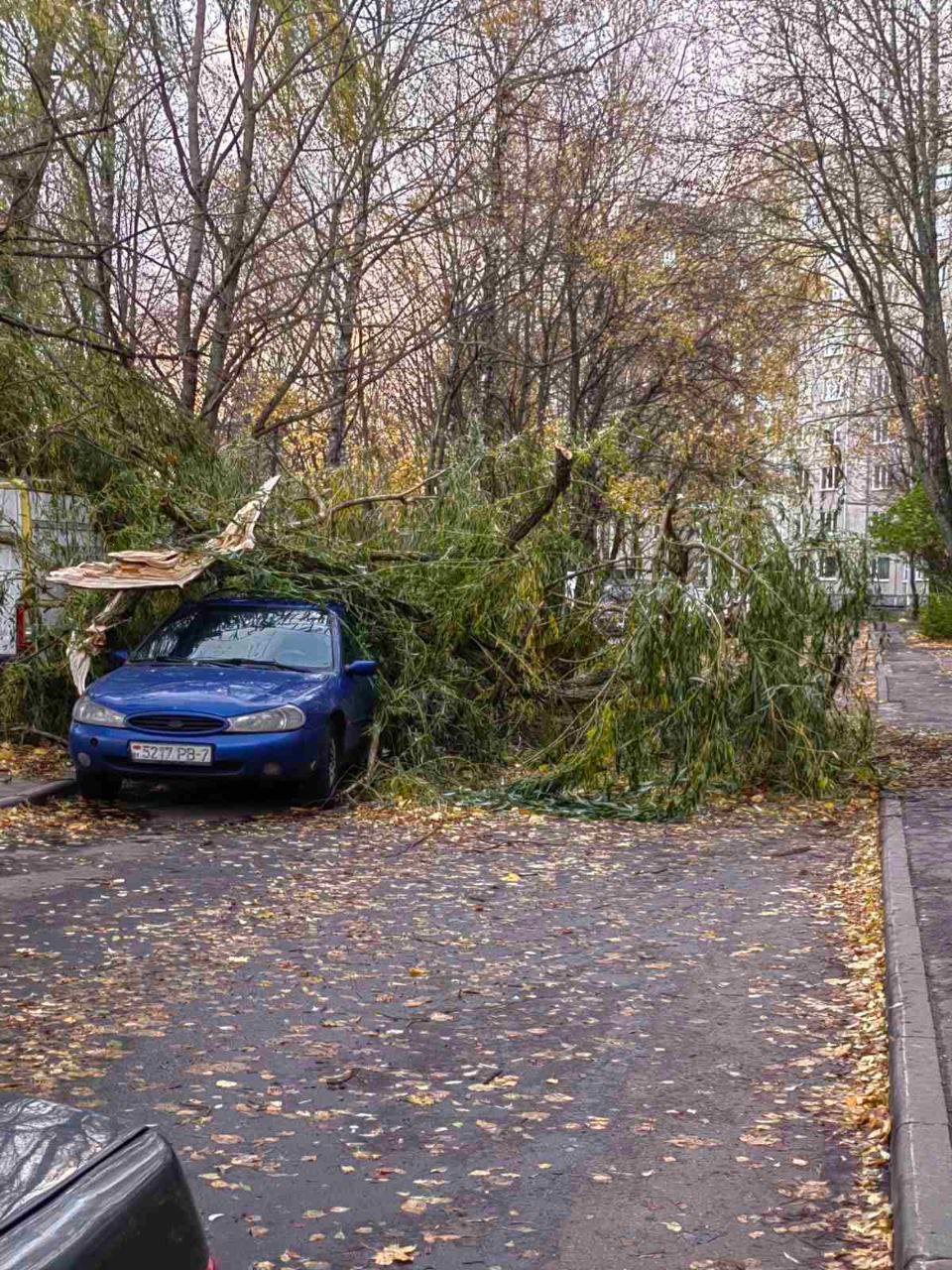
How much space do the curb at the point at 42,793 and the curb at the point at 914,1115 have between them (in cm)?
663

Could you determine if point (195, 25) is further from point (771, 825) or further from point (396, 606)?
point (771, 825)

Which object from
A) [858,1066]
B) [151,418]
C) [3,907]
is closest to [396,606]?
[151,418]

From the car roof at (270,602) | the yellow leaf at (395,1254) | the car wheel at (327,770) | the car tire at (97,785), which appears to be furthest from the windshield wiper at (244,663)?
the yellow leaf at (395,1254)

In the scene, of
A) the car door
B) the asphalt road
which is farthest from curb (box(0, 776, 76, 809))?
the car door

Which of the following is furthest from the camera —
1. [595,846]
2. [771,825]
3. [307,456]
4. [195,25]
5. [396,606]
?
[307,456]

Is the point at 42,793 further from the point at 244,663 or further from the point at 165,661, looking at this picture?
the point at 244,663

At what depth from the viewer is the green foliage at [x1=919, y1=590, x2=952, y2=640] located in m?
39.9

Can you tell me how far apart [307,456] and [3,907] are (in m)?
17.6

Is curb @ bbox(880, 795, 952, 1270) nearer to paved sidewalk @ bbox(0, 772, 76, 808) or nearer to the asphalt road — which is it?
the asphalt road

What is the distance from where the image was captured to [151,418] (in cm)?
1459

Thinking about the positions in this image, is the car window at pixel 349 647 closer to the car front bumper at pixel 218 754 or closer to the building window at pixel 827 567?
the car front bumper at pixel 218 754

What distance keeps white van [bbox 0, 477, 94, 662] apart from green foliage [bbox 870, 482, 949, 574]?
107ft

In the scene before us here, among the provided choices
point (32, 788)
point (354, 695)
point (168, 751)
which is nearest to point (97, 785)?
point (32, 788)

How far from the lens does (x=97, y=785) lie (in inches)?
450
